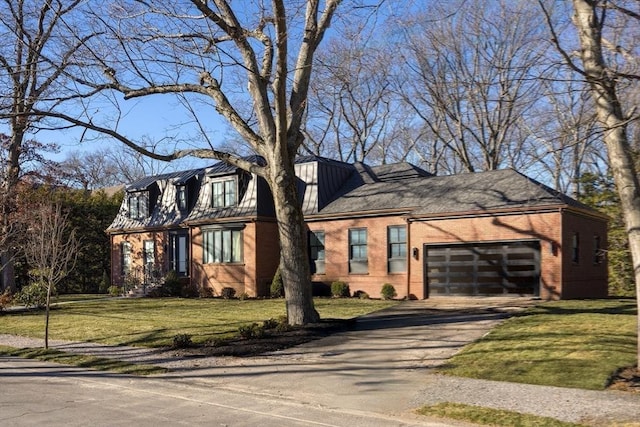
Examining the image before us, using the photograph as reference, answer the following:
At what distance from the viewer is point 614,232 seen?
82.8 feet

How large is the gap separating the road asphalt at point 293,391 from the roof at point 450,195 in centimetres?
864

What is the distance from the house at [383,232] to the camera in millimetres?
20469

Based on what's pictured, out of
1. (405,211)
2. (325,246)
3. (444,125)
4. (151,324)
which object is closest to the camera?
(151,324)

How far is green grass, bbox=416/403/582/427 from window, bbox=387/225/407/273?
15.7 metres

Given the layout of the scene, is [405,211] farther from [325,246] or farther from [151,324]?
[151,324]

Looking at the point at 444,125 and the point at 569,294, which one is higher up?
the point at 444,125

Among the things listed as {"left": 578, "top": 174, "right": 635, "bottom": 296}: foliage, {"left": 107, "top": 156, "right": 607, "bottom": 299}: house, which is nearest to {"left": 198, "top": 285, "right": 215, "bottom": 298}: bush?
{"left": 107, "top": 156, "right": 607, "bottom": 299}: house

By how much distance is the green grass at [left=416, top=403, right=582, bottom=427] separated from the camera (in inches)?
270

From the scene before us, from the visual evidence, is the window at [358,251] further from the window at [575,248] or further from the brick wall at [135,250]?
the brick wall at [135,250]

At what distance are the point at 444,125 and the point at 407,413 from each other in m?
33.7

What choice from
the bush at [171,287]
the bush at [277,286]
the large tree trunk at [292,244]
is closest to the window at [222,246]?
the bush at [171,287]

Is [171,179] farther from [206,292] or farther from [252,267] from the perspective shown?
[252,267]

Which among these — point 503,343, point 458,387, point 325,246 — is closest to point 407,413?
point 458,387

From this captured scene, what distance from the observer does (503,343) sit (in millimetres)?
11906
